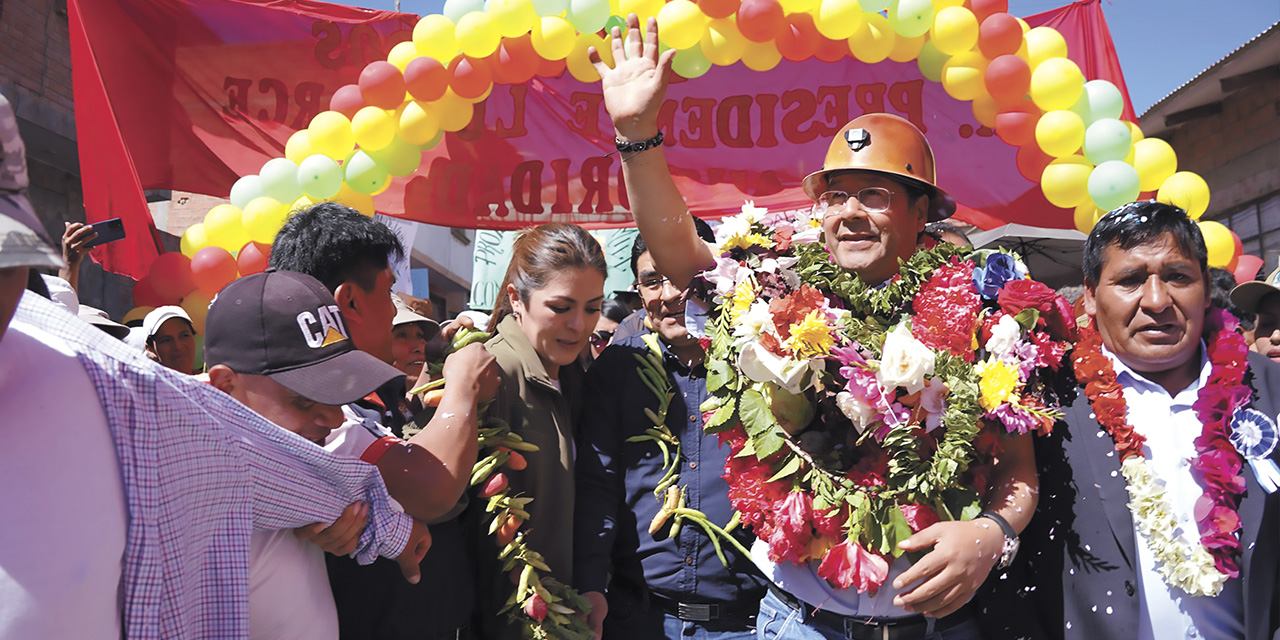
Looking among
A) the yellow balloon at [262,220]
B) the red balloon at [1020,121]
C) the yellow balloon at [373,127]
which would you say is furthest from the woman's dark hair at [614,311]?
the red balloon at [1020,121]

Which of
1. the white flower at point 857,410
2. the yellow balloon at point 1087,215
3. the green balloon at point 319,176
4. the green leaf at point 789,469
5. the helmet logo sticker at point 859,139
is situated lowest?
the green leaf at point 789,469

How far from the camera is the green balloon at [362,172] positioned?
4609 mm

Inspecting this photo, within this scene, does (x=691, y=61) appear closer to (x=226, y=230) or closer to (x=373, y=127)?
(x=373, y=127)

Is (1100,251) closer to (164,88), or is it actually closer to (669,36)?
(669,36)

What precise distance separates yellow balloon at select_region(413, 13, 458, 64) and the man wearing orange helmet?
2321mm

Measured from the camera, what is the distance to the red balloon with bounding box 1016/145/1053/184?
4758 millimetres

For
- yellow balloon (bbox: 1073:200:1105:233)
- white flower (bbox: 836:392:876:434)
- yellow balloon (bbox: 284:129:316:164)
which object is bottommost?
white flower (bbox: 836:392:876:434)

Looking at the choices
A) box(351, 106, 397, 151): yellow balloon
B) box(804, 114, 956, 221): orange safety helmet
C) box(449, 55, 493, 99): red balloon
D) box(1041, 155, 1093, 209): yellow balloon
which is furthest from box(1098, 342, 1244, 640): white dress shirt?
box(351, 106, 397, 151): yellow balloon

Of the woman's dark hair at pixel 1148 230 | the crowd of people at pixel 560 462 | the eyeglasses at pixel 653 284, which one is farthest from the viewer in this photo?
the eyeglasses at pixel 653 284

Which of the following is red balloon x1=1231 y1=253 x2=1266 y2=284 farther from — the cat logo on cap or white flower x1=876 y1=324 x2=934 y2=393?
the cat logo on cap

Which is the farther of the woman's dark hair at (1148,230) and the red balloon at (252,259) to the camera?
the red balloon at (252,259)

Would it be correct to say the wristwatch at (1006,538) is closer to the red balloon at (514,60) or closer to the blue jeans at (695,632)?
the blue jeans at (695,632)

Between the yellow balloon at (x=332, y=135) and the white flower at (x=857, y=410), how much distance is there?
11.7 feet

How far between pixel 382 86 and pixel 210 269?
1.36 m
